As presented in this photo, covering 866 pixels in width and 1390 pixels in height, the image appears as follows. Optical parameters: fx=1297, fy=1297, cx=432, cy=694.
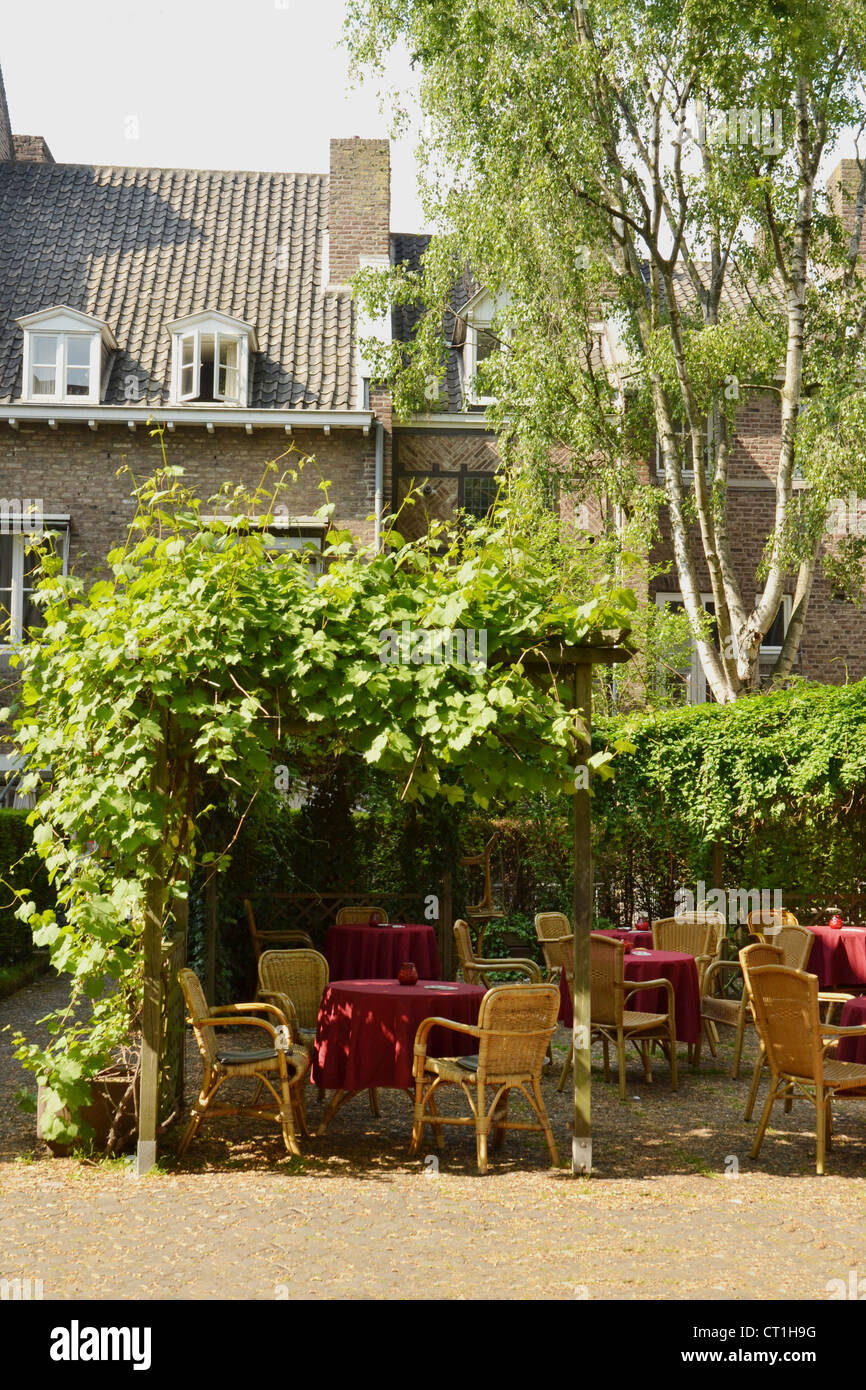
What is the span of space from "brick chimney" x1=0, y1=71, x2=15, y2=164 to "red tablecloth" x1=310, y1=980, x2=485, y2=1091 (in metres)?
22.5

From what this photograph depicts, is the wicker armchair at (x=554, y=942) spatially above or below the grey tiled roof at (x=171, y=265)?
below

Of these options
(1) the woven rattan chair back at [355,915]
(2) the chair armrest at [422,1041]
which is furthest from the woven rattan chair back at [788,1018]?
(1) the woven rattan chair back at [355,915]

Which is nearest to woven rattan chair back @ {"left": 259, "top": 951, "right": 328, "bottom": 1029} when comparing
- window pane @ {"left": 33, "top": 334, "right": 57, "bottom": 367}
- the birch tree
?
the birch tree

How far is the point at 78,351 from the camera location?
21000mm

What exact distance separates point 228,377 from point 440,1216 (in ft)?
56.6

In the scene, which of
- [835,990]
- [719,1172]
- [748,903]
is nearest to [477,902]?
[748,903]

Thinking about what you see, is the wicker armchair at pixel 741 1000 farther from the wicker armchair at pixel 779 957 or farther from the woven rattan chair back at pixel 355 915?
the woven rattan chair back at pixel 355 915

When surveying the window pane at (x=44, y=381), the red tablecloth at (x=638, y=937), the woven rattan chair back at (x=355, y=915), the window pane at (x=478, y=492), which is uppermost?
the window pane at (x=44, y=381)

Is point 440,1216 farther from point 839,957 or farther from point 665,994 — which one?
point 839,957

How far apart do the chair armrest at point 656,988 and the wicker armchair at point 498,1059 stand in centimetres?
214

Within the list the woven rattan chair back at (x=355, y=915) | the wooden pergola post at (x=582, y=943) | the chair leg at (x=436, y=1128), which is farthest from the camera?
the woven rattan chair back at (x=355, y=915)

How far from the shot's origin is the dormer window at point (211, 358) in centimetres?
2092

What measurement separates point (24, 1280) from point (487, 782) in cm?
326

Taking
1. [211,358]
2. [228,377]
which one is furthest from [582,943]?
[211,358]
